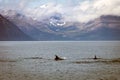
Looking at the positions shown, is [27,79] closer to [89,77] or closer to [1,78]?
[1,78]

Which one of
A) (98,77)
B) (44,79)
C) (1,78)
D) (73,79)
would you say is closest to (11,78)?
(1,78)

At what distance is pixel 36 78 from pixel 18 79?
338 cm

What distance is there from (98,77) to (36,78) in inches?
462

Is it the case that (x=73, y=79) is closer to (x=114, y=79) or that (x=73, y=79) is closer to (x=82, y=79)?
(x=82, y=79)

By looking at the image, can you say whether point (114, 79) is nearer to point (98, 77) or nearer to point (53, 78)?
point (98, 77)

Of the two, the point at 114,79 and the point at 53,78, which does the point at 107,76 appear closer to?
the point at 114,79

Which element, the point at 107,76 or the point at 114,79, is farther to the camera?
the point at 107,76

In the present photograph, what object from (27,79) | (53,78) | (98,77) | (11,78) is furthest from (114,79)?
(11,78)

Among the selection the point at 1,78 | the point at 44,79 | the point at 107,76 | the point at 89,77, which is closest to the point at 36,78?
the point at 44,79

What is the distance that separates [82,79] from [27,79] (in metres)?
10.1

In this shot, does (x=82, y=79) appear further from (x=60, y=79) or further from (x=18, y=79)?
(x=18, y=79)

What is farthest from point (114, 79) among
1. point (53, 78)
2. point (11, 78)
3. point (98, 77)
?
point (11, 78)

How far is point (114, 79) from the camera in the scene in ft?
171

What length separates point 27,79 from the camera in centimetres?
5272
